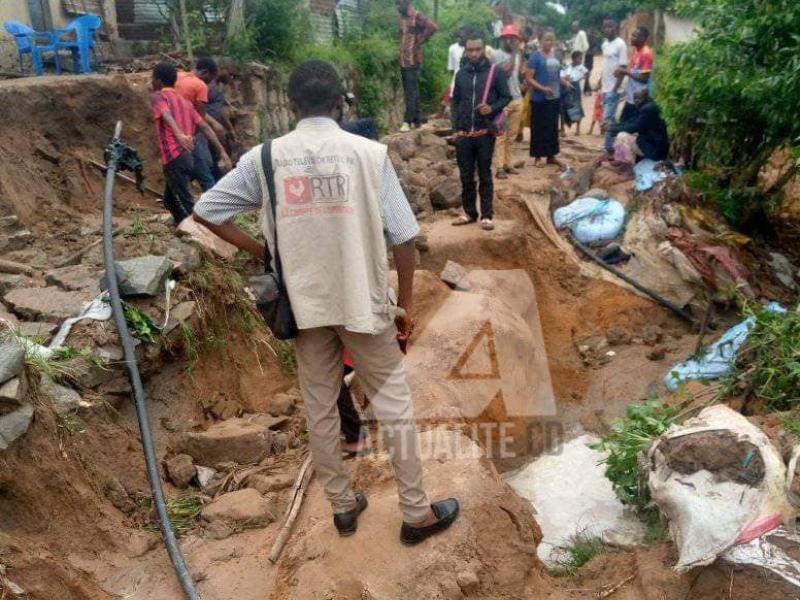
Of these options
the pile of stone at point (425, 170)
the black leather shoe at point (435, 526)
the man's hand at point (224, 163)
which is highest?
the man's hand at point (224, 163)

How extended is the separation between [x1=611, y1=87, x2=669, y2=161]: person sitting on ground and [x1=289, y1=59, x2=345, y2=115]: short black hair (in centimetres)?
711

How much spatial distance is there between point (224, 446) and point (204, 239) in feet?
6.38

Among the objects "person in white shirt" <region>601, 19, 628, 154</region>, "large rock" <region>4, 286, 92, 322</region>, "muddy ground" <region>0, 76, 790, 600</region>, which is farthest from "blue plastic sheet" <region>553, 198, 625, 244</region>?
"large rock" <region>4, 286, 92, 322</region>

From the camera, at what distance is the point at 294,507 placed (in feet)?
11.6

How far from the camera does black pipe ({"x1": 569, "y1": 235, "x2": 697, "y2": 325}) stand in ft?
24.1

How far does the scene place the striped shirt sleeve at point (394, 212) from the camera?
102 inches

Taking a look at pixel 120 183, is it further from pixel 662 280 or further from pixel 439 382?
pixel 662 280

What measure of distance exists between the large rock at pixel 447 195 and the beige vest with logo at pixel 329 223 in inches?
231

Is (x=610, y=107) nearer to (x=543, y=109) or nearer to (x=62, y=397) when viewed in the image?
(x=543, y=109)

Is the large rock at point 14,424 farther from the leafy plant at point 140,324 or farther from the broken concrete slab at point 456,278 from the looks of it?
the broken concrete slab at point 456,278

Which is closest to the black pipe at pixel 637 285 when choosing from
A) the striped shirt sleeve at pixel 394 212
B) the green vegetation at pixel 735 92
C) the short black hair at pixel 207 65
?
the green vegetation at pixel 735 92

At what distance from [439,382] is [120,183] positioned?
4.42 meters

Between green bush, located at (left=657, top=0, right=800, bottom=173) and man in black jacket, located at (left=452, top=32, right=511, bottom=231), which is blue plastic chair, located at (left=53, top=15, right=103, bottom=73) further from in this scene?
green bush, located at (left=657, top=0, right=800, bottom=173)

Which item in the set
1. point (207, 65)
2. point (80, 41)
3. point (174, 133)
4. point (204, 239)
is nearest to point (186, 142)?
point (174, 133)
